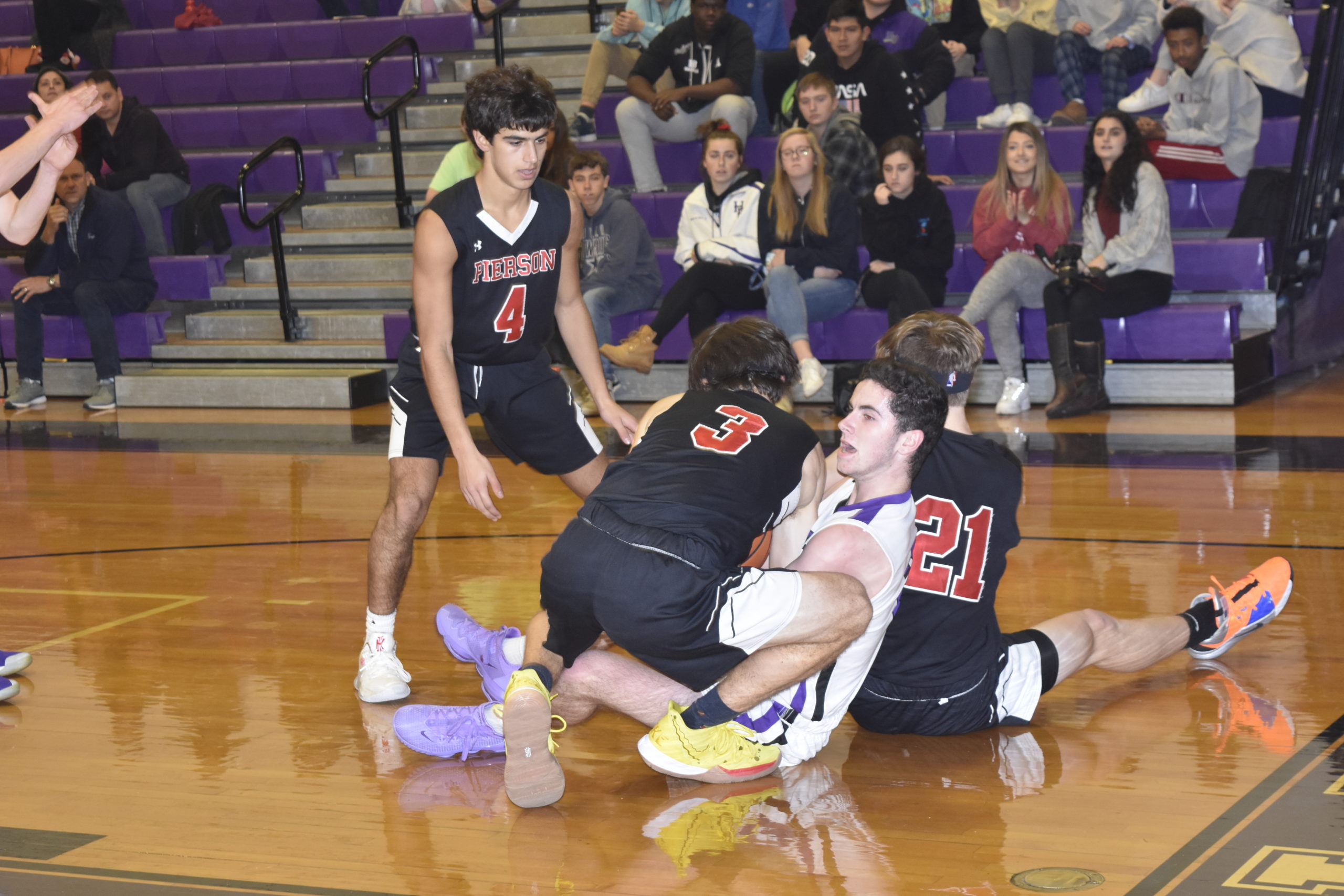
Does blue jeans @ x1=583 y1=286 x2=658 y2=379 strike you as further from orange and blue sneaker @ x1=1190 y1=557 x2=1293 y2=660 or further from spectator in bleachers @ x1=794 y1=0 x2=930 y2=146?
orange and blue sneaker @ x1=1190 y1=557 x2=1293 y2=660

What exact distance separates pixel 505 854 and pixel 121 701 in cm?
139

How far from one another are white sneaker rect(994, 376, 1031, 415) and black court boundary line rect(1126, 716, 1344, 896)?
411 centimetres

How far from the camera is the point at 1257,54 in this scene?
25.5 ft

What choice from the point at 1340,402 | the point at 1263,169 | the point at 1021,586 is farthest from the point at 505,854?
the point at 1263,169

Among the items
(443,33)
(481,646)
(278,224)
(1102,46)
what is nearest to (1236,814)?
(481,646)

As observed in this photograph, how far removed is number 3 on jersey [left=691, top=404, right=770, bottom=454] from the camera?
105 inches

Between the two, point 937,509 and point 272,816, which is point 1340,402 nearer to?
point 937,509

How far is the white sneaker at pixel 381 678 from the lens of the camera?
340 centimetres

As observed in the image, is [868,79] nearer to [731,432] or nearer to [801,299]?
[801,299]

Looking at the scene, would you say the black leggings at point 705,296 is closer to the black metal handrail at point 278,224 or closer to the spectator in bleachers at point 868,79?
the spectator in bleachers at point 868,79

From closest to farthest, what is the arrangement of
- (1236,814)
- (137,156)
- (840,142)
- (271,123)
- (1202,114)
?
1. (1236,814)
2. (1202,114)
3. (840,142)
4. (137,156)
5. (271,123)

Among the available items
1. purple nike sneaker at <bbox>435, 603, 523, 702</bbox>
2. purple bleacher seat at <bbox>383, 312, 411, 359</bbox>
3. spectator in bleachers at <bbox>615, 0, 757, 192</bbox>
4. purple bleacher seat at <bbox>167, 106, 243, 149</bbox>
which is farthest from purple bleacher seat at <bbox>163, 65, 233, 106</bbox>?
purple nike sneaker at <bbox>435, 603, 523, 702</bbox>

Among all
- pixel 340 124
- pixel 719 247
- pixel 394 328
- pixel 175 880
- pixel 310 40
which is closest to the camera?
pixel 175 880

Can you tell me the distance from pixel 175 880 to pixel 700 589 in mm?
1018
